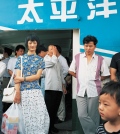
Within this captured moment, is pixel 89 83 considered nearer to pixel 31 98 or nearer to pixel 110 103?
pixel 31 98

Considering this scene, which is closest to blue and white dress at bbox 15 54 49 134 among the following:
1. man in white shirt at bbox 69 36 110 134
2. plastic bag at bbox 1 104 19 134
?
plastic bag at bbox 1 104 19 134

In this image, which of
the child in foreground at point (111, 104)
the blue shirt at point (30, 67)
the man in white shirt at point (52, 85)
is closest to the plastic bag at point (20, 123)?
the blue shirt at point (30, 67)

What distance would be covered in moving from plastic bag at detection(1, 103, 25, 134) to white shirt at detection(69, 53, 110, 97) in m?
1.06

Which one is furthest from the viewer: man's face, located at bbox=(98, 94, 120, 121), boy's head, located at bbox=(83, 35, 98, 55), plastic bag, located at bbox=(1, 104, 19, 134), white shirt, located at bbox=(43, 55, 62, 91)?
white shirt, located at bbox=(43, 55, 62, 91)

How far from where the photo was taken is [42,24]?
475 centimetres

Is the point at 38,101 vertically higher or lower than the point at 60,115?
higher

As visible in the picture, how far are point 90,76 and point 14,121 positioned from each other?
142 cm

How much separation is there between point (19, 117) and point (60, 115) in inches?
72.6

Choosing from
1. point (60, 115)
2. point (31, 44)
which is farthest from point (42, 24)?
point (60, 115)

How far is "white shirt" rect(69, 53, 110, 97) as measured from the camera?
4117 millimetres

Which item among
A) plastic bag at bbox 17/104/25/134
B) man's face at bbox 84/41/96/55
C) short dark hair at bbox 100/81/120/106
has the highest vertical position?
man's face at bbox 84/41/96/55

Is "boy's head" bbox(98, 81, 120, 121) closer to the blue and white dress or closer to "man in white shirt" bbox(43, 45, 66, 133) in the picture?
the blue and white dress

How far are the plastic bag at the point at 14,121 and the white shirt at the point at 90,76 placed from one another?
3.48ft

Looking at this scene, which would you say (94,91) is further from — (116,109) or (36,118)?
(116,109)
